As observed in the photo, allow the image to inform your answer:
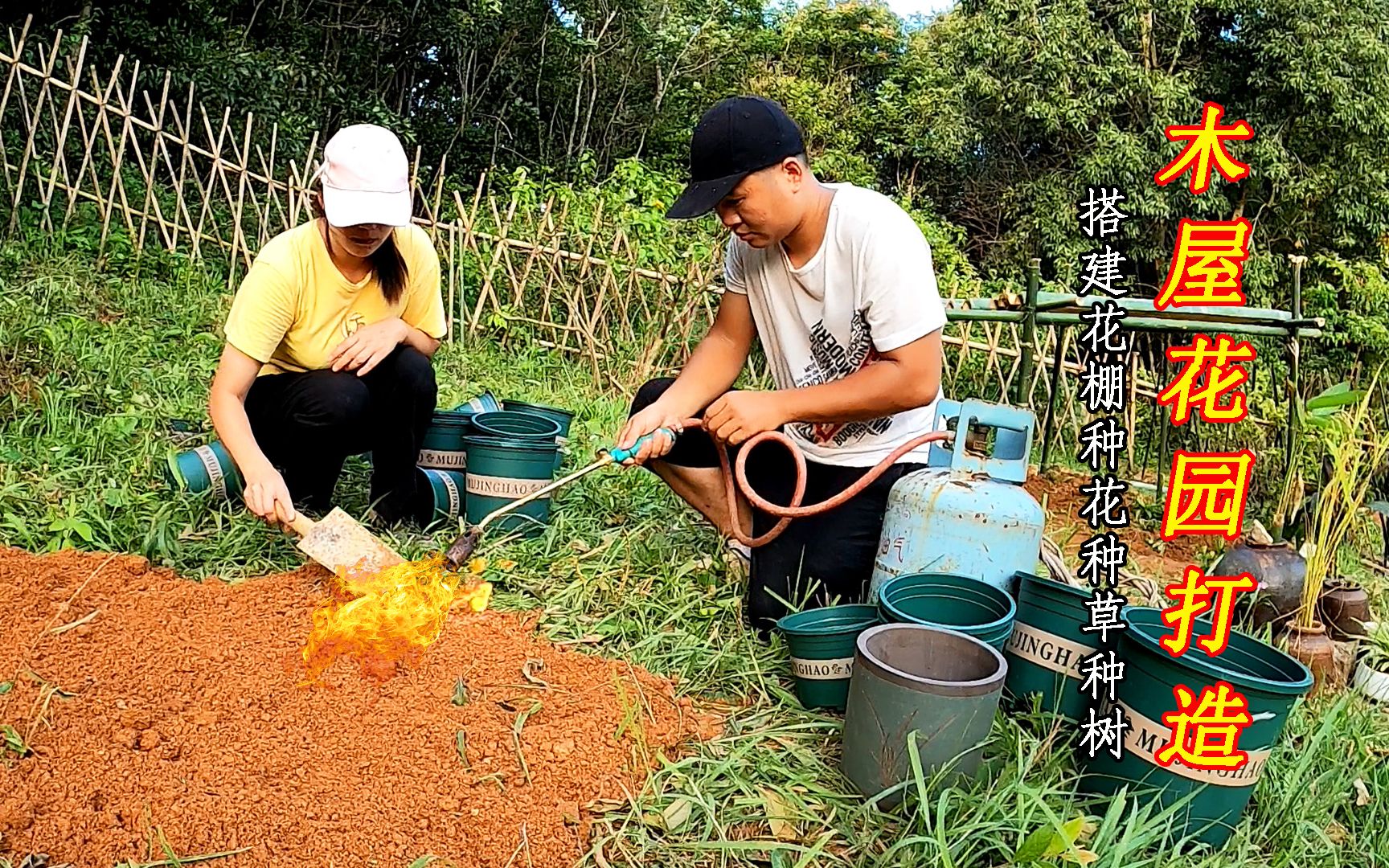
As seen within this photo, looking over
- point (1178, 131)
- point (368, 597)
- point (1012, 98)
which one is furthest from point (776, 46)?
point (368, 597)

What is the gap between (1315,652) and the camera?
2879mm

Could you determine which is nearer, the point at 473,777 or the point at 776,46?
the point at 473,777

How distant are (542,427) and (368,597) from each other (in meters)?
0.97

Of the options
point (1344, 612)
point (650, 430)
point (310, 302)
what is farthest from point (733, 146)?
point (1344, 612)

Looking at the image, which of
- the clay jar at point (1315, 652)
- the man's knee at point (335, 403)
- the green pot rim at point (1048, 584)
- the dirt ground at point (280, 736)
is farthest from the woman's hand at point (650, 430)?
the clay jar at point (1315, 652)

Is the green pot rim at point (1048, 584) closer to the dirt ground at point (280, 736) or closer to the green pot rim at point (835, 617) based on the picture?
the green pot rim at point (835, 617)

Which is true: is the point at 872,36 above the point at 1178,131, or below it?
above

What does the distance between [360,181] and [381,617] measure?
3.55ft

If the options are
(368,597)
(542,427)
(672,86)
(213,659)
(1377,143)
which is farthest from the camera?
(672,86)

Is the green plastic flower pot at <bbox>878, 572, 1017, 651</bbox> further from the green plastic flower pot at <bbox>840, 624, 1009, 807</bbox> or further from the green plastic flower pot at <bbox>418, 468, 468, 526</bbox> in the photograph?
the green plastic flower pot at <bbox>418, 468, 468, 526</bbox>

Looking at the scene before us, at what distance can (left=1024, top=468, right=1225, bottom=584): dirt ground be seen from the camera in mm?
3955

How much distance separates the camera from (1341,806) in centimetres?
209

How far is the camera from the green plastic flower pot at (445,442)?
3.07 m

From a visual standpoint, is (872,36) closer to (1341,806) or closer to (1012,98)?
(1012,98)
